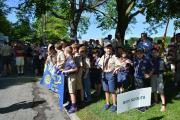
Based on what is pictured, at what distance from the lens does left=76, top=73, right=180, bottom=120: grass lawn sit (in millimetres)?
10805

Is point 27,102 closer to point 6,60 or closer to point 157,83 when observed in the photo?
point 157,83

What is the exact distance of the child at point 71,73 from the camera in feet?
42.0

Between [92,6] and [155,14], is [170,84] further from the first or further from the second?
[92,6]

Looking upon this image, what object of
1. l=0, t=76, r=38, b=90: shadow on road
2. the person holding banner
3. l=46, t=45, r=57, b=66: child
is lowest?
l=0, t=76, r=38, b=90: shadow on road

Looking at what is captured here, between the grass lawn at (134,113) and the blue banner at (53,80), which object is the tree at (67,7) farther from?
the grass lawn at (134,113)

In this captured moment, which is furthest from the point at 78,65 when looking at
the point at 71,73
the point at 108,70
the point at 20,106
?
the point at 20,106

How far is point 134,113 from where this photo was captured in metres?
11.4

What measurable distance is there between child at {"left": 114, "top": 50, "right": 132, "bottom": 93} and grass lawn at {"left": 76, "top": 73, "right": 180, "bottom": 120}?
87 cm

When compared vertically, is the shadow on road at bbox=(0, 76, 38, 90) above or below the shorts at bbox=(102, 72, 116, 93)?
below

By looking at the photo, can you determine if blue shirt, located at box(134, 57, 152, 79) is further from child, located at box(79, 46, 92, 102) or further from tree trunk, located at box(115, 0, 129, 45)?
tree trunk, located at box(115, 0, 129, 45)

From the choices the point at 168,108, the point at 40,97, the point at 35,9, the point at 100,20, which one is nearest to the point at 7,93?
the point at 40,97

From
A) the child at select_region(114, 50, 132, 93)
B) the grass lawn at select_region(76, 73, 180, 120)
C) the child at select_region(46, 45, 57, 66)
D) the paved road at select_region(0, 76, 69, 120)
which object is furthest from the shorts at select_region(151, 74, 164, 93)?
the child at select_region(46, 45, 57, 66)

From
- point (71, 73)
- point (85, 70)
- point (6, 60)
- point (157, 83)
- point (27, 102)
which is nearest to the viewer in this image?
point (157, 83)

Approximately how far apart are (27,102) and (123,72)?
3.49 m
